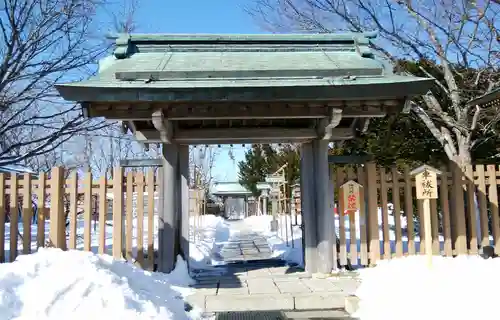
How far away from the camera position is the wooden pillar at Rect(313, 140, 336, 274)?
8.02 meters

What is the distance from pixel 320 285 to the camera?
7.21 meters

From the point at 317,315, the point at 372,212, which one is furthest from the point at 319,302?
the point at 372,212

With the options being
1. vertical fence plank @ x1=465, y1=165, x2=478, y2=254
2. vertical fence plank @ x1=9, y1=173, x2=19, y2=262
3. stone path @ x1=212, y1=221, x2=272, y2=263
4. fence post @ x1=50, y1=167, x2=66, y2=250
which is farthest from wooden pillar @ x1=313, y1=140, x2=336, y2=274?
vertical fence plank @ x1=9, y1=173, x2=19, y2=262

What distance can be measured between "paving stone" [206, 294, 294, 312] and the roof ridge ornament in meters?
4.66

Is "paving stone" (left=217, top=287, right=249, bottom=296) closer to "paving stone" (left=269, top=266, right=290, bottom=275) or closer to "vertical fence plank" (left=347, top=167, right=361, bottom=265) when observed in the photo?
"paving stone" (left=269, top=266, right=290, bottom=275)

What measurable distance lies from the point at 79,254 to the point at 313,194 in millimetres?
4460

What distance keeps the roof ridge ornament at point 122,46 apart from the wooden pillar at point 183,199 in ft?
→ 6.69

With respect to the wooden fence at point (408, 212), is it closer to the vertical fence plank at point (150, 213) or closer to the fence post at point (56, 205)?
the vertical fence plank at point (150, 213)

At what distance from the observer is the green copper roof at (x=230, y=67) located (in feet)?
21.2

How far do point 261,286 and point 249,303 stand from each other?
3.41 feet

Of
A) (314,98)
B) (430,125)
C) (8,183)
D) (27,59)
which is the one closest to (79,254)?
(8,183)

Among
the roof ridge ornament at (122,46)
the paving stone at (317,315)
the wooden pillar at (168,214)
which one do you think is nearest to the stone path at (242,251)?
the wooden pillar at (168,214)

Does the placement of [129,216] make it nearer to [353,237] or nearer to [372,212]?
[353,237]

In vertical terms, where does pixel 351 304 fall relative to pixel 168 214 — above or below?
below
